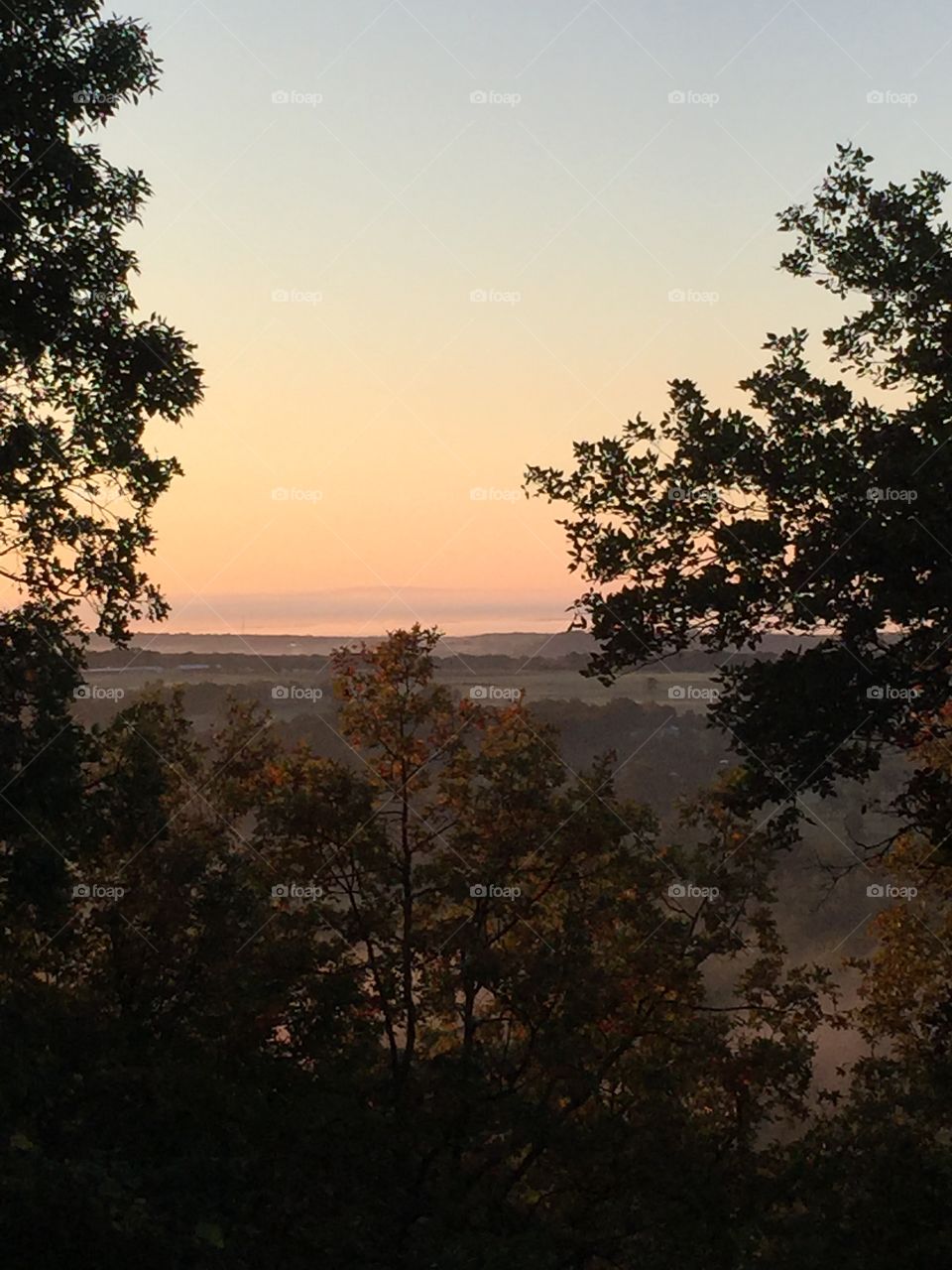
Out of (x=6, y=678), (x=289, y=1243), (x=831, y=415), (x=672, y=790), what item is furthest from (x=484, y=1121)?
(x=672, y=790)

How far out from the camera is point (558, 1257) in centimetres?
2181

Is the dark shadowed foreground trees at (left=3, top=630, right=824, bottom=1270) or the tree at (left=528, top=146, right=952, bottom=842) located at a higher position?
the tree at (left=528, top=146, right=952, bottom=842)

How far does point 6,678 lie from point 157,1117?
18.5ft

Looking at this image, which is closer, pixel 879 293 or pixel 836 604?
pixel 836 604

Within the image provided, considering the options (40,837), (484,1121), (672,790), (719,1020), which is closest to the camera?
(40,837)

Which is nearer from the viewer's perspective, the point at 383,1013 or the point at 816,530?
the point at 816,530

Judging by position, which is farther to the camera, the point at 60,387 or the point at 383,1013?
the point at 383,1013

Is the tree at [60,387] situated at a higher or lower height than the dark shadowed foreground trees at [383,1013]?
higher

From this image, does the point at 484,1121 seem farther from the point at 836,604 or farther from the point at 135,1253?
the point at 836,604

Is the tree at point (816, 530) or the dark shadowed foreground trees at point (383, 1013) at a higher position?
the tree at point (816, 530)

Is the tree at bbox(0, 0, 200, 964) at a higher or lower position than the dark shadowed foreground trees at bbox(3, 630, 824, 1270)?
higher

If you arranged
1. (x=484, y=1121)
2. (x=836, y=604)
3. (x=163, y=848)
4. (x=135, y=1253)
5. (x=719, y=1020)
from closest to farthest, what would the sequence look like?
(x=135, y=1253) < (x=836, y=604) < (x=484, y=1121) < (x=163, y=848) < (x=719, y=1020)

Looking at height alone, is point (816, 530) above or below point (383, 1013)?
above

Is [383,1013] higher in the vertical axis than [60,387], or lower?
lower
